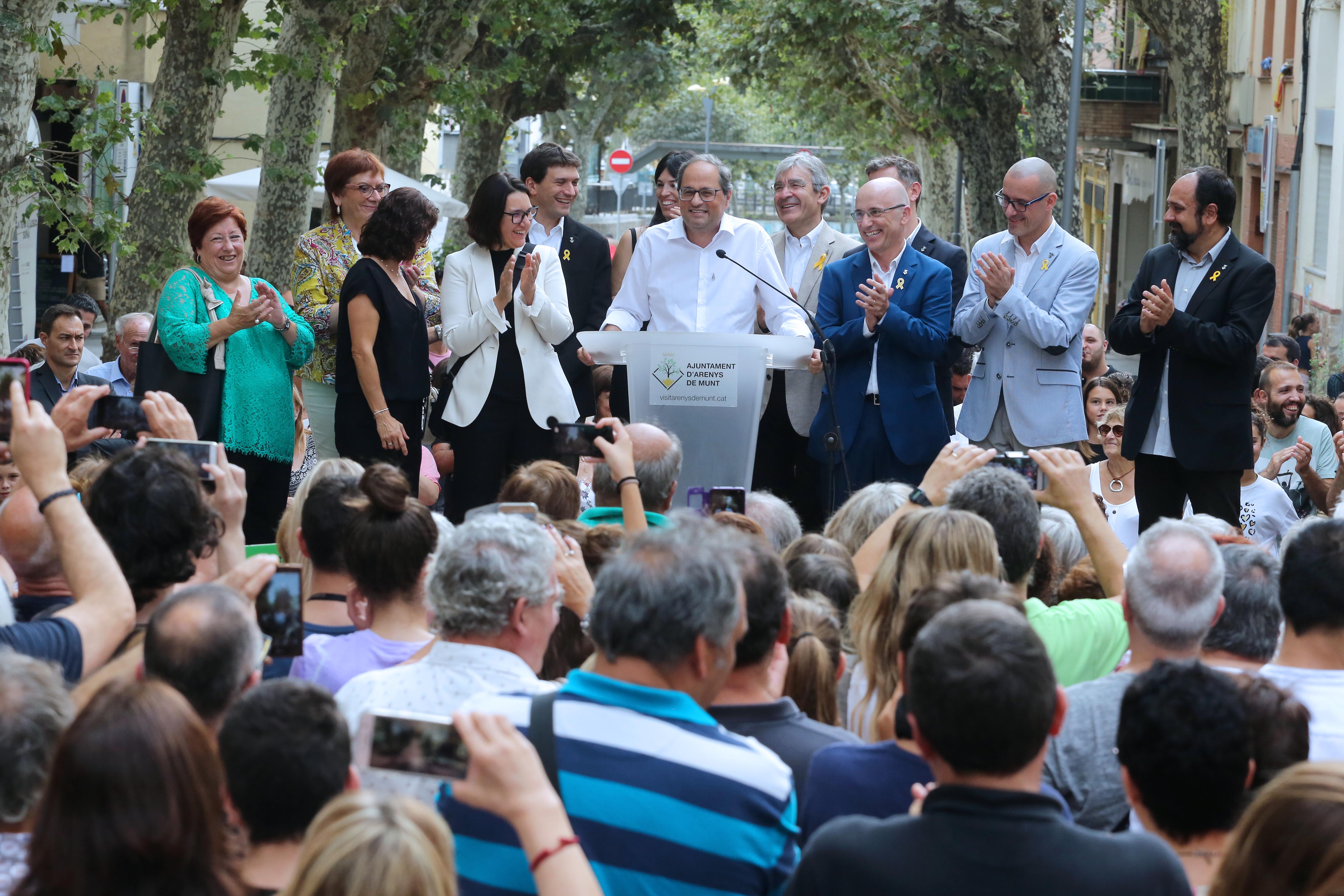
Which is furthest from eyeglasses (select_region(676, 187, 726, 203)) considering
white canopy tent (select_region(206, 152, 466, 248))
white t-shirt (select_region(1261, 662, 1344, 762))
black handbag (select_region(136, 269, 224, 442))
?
white canopy tent (select_region(206, 152, 466, 248))

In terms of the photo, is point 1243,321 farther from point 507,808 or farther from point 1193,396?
point 507,808

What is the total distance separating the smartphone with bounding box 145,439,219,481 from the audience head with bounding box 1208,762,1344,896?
2779 mm

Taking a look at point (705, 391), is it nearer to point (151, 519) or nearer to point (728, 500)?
point (728, 500)

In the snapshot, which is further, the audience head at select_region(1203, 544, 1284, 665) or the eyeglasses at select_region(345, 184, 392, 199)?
the eyeglasses at select_region(345, 184, 392, 199)

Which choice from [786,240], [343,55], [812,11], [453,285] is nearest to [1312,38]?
[812,11]

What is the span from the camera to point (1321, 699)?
3492 mm

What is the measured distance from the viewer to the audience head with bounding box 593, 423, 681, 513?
16.5 ft

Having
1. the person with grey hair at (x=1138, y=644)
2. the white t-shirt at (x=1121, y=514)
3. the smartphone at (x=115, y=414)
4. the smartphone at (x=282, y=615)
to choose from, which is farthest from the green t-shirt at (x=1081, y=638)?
the white t-shirt at (x=1121, y=514)

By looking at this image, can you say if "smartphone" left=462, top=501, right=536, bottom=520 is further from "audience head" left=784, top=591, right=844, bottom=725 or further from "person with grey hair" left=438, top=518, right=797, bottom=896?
"person with grey hair" left=438, top=518, right=797, bottom=896

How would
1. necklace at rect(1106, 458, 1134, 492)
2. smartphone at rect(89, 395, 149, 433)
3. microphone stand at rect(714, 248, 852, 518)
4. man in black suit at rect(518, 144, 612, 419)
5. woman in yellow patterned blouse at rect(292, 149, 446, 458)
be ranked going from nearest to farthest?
smartphone at rect(89, 395, 149, 433), microphone stand at rect(714, 248, 852, 518), woman in yellow patterned blouse at rect(292, 149, 446, 458), necklace at rect(1106, 458, 1134, 492), man in black suit at rect(518, 144, 612, 419)

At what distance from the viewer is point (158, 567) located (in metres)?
3.65

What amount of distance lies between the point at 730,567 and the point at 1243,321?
4.33 metres

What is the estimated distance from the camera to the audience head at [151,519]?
3.64 metres

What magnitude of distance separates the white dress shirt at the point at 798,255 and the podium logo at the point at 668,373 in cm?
152
